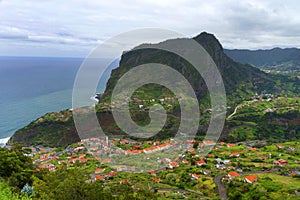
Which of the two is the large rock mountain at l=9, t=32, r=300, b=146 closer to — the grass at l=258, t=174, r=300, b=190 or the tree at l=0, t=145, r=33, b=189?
the grass at l=258, t=174, r=300, b=190

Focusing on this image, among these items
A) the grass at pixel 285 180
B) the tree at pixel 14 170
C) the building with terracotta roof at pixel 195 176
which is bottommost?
the building with terracotta roof at pixel 195 176

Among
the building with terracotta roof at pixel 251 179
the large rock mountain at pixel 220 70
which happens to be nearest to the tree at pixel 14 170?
the building with terracotta roof at pixel 251 179

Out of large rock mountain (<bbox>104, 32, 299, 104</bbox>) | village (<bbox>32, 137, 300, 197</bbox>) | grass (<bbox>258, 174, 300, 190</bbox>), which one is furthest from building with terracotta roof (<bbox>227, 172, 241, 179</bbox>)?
large rock mountain (<bbox>104, 32, 299, 104</bbox>)

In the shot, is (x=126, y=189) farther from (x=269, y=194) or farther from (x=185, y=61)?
(x=185, y=61)

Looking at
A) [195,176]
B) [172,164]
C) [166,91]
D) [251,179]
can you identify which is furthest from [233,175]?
[166,91]

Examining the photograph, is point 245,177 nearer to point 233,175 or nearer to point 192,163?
point 233,175

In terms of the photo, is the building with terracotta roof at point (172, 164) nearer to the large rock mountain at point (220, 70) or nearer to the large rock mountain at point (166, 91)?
the large rock mountain at point (166, 91)

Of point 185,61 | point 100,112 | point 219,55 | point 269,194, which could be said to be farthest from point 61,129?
point 219,55

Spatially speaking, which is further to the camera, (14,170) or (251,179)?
(251,179)
